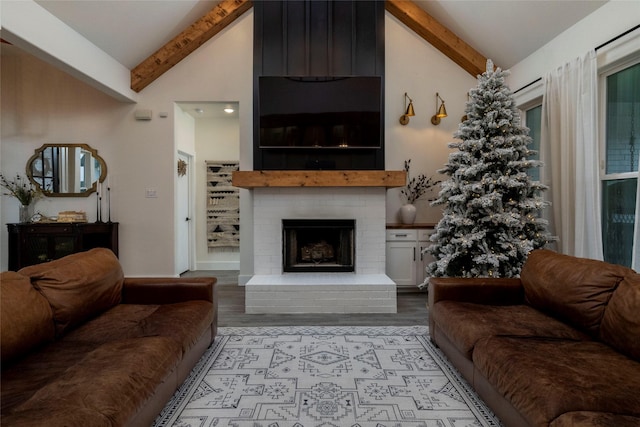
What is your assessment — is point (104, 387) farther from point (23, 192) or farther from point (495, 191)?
point (23, 192)

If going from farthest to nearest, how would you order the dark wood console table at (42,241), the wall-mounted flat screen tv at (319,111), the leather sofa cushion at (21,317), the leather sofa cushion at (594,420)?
1. the dark wood console table at (42,241)
2. the wall-mounted flat screen tv at (319,111)
3. the leather sofa cushion at (21,317)
4. the leather sofa cushion at (594,420)

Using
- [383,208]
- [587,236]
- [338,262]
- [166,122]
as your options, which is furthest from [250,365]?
[166,122]

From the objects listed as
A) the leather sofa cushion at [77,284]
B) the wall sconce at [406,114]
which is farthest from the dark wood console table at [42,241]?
the wall sconce at [406,114]

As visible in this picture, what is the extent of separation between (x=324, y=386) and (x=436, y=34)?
450 cm

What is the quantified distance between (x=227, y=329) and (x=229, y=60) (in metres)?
3.60

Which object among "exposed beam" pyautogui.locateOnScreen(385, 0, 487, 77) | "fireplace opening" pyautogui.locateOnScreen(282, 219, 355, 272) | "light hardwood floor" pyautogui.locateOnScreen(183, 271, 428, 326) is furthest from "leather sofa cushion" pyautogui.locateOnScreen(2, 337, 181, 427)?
"exposed beam" pyautogui.locateOnScreen(385, 0, 487, 77)

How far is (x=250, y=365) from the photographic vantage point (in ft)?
8.09

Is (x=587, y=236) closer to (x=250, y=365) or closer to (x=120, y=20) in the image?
(x=250, y=365)

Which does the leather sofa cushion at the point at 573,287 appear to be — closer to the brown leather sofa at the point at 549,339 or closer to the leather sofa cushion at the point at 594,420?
the brown leather sofa at the point at 549,339

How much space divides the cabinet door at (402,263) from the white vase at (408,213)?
36cm

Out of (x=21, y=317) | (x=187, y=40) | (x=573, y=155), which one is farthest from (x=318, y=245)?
(x=187, y=40)

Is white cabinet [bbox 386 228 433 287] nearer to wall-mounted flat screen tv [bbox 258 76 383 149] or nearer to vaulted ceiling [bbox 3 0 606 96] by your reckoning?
wall-mounted flat screen tv [bbox 258 76 383 149]

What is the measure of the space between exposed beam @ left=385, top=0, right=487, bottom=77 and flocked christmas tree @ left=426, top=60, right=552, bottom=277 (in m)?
1.44

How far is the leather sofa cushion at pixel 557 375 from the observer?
1.29 m
